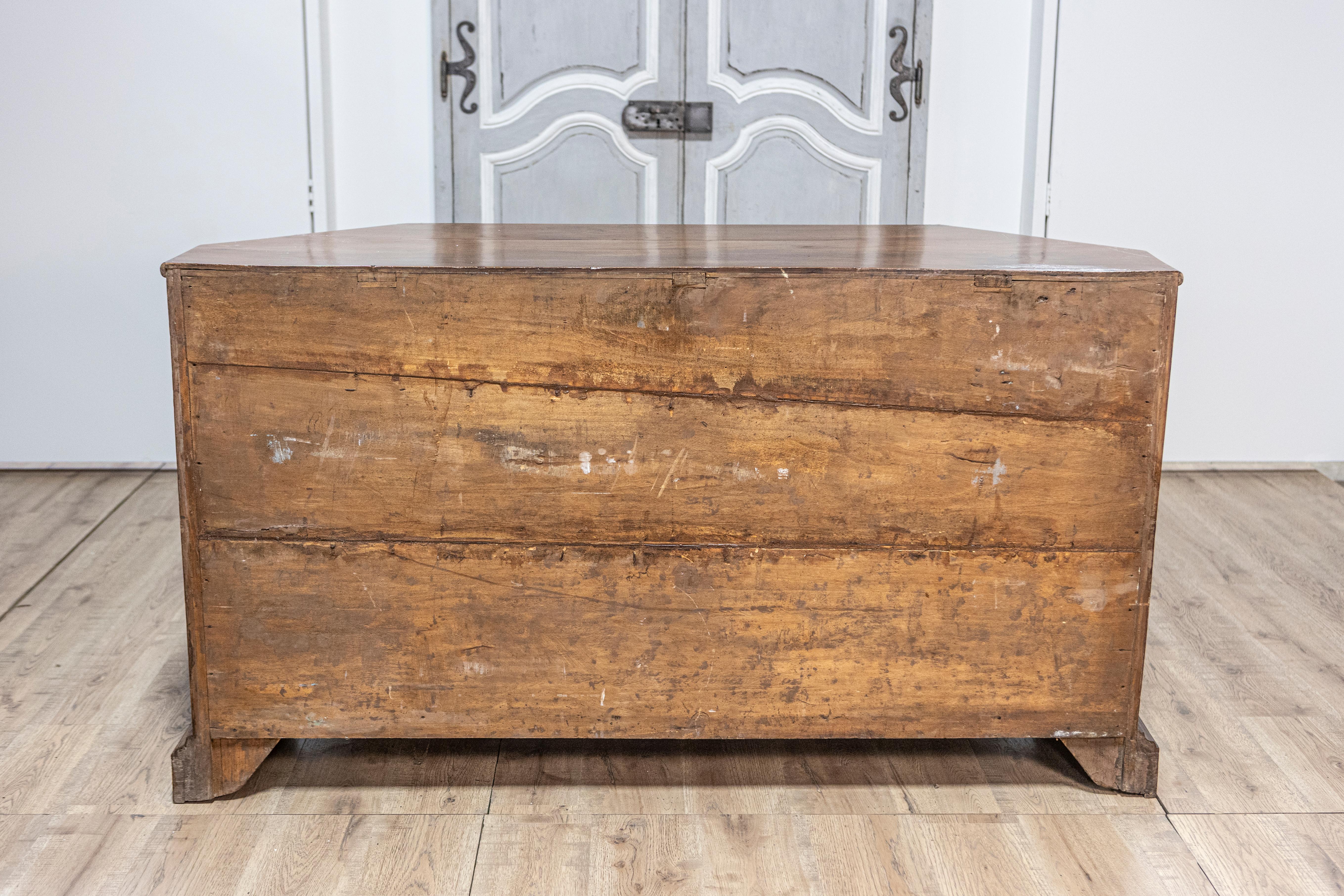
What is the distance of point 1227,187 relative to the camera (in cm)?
328

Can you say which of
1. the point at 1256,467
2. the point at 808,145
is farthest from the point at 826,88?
the point at 1256,467

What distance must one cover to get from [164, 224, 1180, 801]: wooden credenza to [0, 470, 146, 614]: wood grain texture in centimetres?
118

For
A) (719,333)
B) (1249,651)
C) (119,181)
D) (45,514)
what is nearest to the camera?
(719,333)

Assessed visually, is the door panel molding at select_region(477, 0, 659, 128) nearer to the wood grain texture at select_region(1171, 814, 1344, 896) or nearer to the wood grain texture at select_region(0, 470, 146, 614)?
the wood grain texture at select_region(0, 470, 146, 614)

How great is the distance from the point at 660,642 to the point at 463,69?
2358 mm

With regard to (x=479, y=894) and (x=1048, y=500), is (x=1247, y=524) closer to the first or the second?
(x=1048, y=500)

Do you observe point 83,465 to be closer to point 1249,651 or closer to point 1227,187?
point 1249,651

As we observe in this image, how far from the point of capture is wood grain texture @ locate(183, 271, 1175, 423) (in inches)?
53.2

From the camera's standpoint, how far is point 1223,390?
3371 millimetres

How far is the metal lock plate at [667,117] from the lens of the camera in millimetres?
3281

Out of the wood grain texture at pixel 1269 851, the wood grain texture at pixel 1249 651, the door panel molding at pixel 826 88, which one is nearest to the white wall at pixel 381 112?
the door panel molding at pixel 826 88

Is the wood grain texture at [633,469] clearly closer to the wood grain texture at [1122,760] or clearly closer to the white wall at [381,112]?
the wood grain texture at [1122,760]

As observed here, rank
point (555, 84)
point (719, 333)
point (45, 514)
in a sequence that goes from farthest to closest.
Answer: point (555, 84) → point (45, 514) → point (719, 333)

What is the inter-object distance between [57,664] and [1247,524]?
2.81 m
